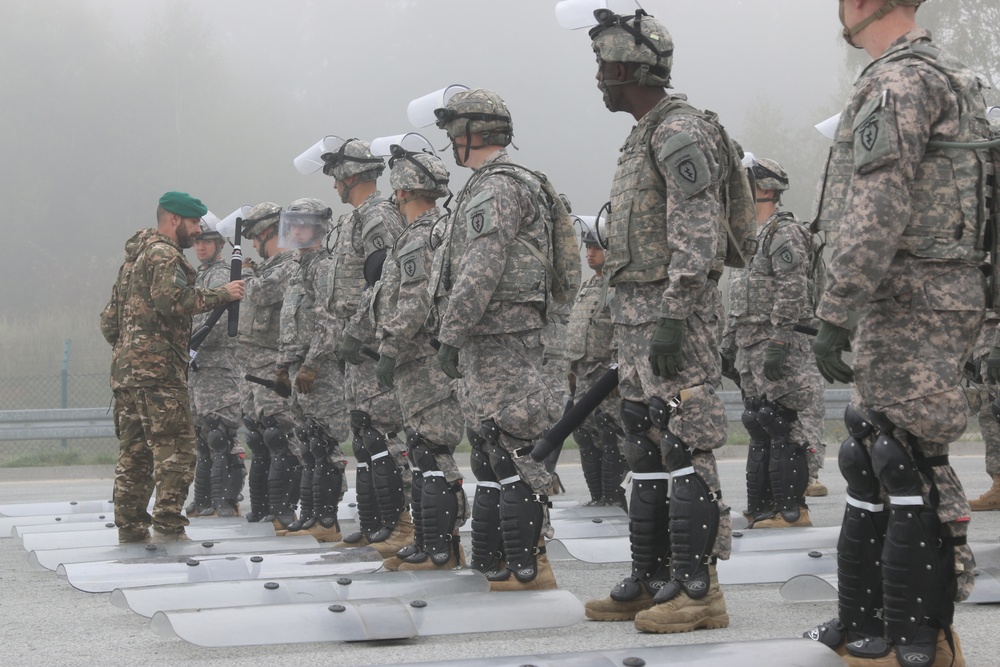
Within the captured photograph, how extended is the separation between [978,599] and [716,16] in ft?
209

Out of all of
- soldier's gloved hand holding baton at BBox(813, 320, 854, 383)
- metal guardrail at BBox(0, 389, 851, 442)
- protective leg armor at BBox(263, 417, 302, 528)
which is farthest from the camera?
metal guardrail at BBox(0, 389, 851, 442)

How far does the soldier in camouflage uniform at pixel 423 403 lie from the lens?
21.5 feet

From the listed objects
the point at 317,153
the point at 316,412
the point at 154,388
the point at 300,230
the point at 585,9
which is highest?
the point at 585,9

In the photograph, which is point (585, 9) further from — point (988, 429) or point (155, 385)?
point (988, 429)

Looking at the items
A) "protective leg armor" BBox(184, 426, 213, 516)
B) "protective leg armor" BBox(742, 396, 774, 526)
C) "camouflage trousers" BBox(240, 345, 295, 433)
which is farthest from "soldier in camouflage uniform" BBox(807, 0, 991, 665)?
"protective leg armor" BBox(184, 426, 213, 516)

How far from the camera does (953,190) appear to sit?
13.1 ft

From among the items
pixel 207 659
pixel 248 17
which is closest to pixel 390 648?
pixel 207 659

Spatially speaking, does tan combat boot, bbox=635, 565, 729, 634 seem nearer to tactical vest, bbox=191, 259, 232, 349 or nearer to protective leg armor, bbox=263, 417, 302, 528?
protective leg armor, bbox=263, 417, 302, 528

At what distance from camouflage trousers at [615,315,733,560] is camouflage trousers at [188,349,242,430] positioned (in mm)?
5972

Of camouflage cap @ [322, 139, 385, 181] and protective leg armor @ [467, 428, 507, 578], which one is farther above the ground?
camouflage cap @ [322, 139, 385, 181]

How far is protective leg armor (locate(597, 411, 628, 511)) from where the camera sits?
30.2 feet

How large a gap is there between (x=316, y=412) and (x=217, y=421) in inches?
84.6

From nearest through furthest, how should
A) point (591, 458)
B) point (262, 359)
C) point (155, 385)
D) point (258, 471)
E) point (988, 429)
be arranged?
point (155, 385) < point (988, 429) < point (262, 359) < point (591, 458) < point (258, 471)

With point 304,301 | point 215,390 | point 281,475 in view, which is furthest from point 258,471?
→ point 304,301
